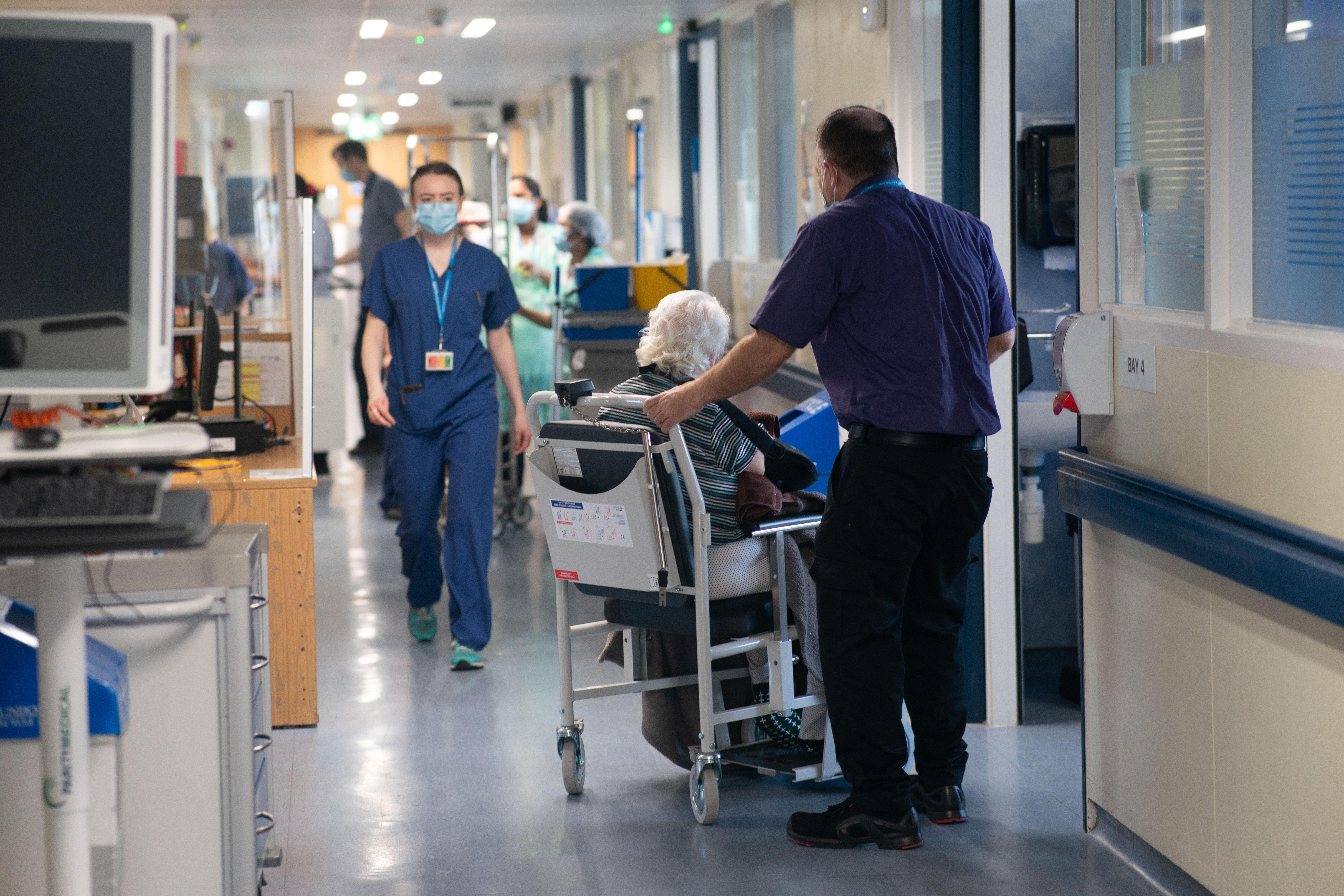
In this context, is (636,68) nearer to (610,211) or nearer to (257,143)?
(610,211)

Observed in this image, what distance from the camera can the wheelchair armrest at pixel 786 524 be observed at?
125 inches

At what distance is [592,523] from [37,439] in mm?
1694

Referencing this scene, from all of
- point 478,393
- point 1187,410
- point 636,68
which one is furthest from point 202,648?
point 636,68

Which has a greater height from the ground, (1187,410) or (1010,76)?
(1010,76)

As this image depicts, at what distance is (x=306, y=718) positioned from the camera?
404cm

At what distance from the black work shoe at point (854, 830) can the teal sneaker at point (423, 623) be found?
2.13 metres

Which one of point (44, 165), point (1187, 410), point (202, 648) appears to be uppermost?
point (44, 165)

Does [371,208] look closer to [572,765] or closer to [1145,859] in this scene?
[572,765]

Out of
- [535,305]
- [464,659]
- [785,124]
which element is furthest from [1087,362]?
[535,305]

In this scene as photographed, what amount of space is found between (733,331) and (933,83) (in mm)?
3234

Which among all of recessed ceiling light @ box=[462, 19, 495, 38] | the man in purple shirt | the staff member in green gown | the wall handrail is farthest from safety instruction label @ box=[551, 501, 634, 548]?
recessed ceiling light @ box=[462, 19, 495, 38]

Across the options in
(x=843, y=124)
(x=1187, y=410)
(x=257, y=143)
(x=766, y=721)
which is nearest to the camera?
(x=1187, y=410)

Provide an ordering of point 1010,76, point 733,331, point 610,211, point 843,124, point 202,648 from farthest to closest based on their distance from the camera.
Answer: point 610,211 → point 733,331 → point 1010,76 → point 843,124 → point 202,648

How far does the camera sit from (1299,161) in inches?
93.0
